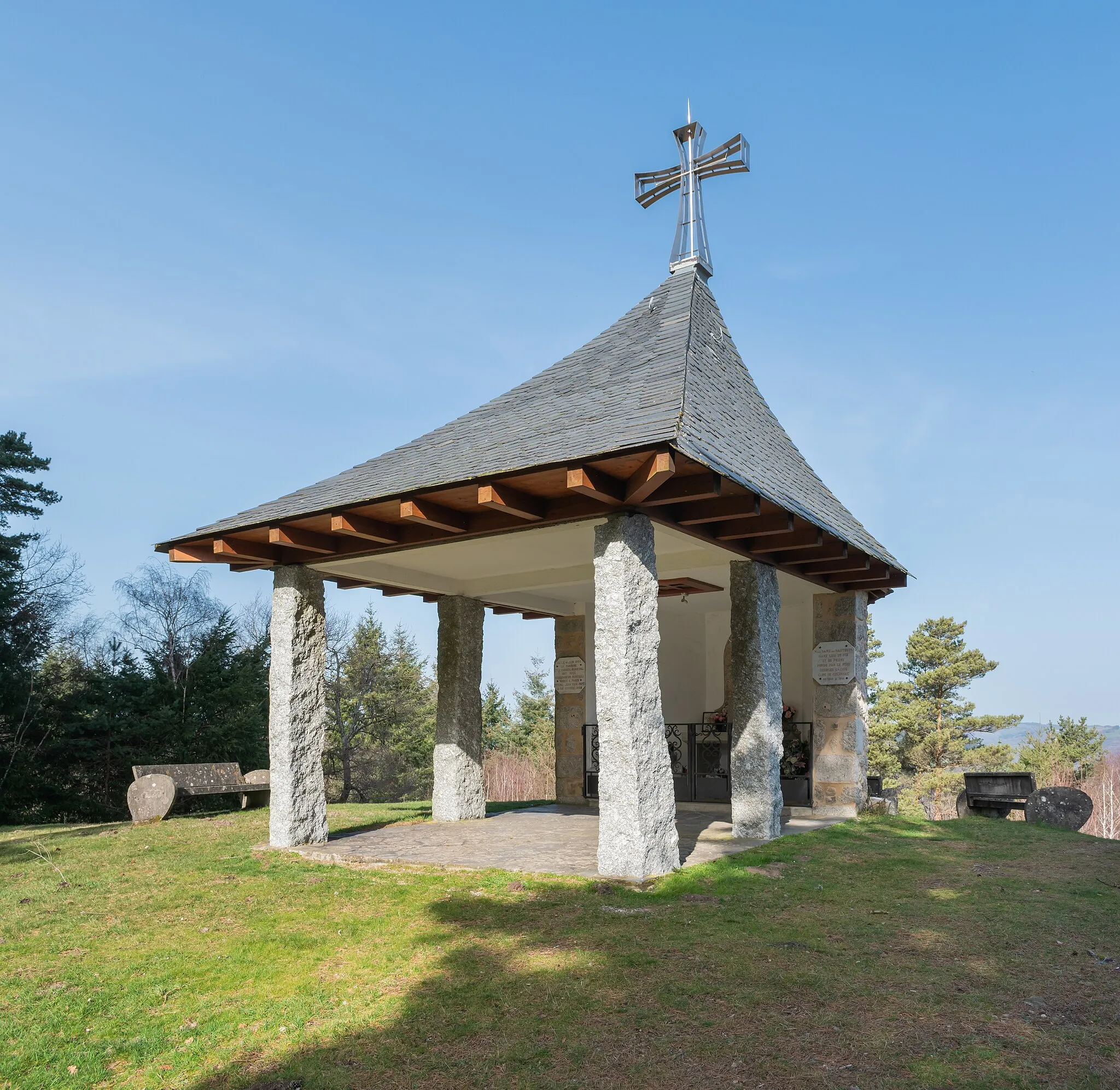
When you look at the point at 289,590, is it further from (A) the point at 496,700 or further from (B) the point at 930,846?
(A) the point at 496,700

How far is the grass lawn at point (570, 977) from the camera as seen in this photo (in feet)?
11.4

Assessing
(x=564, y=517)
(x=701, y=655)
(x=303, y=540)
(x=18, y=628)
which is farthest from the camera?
(x=18, y=628)

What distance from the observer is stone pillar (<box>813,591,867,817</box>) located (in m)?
10.3

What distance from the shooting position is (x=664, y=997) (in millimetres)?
4160

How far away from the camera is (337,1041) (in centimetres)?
371

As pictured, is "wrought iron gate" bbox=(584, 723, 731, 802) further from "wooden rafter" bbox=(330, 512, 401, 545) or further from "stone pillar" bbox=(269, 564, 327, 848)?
"wooden rafter" bbox=(330, 512, 401, 545)

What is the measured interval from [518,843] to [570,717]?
14.7ft

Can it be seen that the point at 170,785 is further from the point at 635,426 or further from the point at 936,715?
the point at 936,715

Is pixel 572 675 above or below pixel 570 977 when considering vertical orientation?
above

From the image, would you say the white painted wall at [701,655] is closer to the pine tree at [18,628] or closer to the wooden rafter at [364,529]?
the wooden rafter at [364,529]

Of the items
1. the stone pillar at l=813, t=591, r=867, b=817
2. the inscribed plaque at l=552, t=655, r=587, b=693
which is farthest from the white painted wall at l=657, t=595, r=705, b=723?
the stone pillar at l=813, t=591, r=867, b=817

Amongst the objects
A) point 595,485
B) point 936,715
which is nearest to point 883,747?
point 936,715

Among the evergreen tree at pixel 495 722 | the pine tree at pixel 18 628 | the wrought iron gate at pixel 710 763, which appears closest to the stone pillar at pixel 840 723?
the wrought iron gate at pixel 710 763

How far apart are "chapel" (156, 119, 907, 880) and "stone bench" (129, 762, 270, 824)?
2490mm
